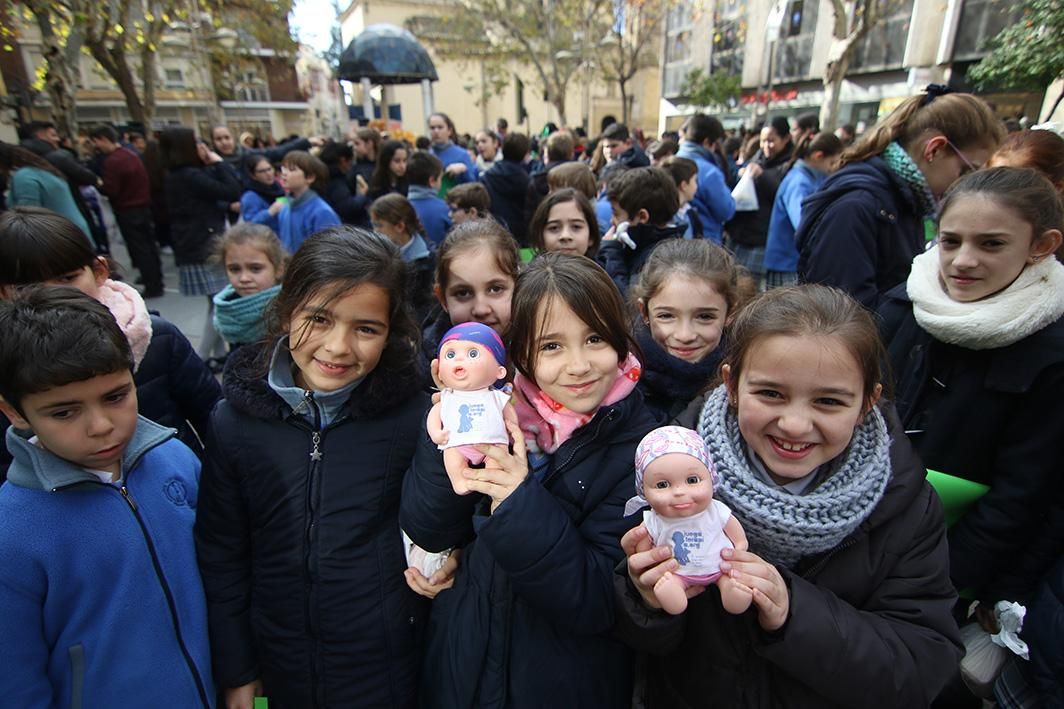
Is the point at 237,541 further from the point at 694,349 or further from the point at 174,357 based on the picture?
the point at 694,349

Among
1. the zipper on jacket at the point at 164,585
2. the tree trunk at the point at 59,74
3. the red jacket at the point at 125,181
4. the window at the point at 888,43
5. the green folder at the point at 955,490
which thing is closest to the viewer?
the zipper on jacket at the point at 164,585

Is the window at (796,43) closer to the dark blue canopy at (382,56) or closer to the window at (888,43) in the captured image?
the window at (888,43)

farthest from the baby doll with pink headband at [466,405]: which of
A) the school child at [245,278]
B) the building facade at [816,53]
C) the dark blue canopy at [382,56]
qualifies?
the dark blue canopy at [382,56]

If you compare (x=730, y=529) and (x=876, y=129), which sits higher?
(x=876, y=129)

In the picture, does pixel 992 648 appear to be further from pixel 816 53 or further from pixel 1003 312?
pixel 816 53

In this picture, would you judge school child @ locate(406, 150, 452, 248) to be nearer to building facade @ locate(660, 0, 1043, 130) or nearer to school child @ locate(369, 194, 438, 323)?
school child @ locate(369, 194, 438, 323)

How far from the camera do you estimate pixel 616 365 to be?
1403 millimetres

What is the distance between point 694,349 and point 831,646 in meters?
1.05

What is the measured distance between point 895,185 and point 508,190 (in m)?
4.27

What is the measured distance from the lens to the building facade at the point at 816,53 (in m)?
15.8

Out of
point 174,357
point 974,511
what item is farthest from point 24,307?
point 974,511

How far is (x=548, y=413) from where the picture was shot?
1.37m

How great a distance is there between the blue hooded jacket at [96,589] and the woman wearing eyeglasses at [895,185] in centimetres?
270

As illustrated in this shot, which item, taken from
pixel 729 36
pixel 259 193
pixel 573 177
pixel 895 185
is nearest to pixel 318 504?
pixel 895 185
